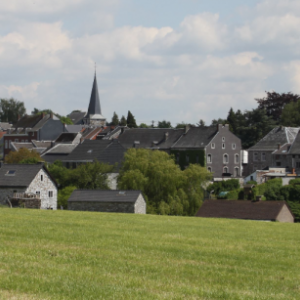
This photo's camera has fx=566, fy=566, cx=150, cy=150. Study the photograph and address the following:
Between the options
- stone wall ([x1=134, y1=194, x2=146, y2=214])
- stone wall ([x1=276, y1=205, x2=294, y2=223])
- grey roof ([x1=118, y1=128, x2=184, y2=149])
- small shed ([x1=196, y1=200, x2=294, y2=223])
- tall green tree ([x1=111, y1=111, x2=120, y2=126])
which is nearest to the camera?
small shed ([x1=196, y1=200, x2=294, y2=223])

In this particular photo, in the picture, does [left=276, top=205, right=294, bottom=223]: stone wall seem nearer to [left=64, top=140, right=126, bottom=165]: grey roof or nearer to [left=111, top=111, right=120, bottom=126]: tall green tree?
[left=64, top=140, right=126, bottom=165]: grey roof

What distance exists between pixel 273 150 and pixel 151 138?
2266cm

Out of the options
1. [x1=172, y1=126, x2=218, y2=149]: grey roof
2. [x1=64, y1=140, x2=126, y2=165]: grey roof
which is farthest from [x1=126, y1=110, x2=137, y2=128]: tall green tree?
[x1=64, y1=140, x2=126, y2=165]: grey roof

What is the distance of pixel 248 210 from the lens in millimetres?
50969

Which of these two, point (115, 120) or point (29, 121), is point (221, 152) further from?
point (115, 120)

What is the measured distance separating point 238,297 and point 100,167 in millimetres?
69597

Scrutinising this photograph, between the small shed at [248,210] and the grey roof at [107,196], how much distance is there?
22.8ft

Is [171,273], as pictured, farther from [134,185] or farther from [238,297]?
[134,185]

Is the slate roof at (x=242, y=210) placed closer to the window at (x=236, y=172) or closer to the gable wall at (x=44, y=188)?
the gable wall at (x=44, y=188)

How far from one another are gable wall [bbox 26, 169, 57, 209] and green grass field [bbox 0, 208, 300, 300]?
41.4 m

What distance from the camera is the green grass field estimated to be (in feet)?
37.6

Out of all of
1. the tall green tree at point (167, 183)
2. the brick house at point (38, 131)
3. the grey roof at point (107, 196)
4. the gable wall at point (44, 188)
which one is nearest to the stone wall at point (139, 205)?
the grey roof at point (107, 196)

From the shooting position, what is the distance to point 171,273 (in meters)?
13.6

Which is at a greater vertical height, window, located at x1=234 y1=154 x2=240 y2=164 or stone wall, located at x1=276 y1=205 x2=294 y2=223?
window, located at x1=234 y1=154 x2=240 y2=164
